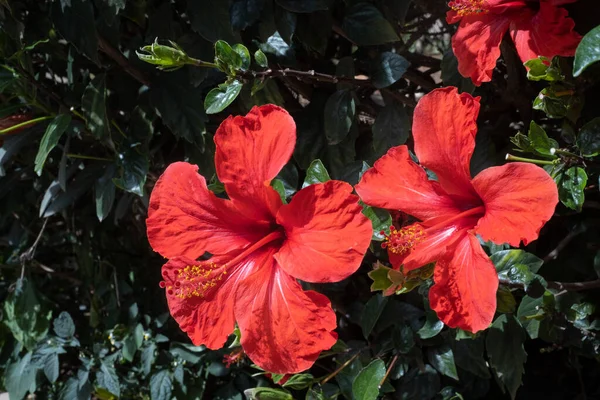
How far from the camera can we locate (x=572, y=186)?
3.24ft

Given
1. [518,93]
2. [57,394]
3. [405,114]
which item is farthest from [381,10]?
[57,394]

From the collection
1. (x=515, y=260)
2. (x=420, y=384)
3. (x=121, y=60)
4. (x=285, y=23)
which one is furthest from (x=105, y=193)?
(x=515, y=260)

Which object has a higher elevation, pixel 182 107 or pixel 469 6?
pixel 469 6

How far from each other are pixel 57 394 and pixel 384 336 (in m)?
1.12

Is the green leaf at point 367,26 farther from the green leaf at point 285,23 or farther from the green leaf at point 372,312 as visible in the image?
the green leaf at point 372,312

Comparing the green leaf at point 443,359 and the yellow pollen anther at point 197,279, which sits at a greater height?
the yellow pollen anther at point 197,279

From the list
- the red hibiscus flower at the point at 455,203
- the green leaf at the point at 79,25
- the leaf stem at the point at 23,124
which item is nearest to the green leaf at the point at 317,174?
the red hibiscus flower at the point at 455,203

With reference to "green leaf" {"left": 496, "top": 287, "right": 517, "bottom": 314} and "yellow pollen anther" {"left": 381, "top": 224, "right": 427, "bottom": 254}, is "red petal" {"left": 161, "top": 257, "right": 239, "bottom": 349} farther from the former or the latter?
"green leaf" {"left": 496, "top": 287, "right": 517, "bottom": 314}

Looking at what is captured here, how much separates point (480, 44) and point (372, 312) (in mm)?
589

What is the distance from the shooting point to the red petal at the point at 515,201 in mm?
836

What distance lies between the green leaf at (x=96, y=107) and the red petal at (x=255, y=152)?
0.56 m

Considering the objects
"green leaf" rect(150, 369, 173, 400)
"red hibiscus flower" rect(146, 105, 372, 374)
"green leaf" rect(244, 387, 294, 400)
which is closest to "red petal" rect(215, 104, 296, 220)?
"red hibiscus flower" rect(146, 105, 372, 374)

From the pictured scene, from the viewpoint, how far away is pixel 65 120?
1440 millimetres

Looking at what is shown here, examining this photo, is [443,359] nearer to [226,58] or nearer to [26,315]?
[226,58]
